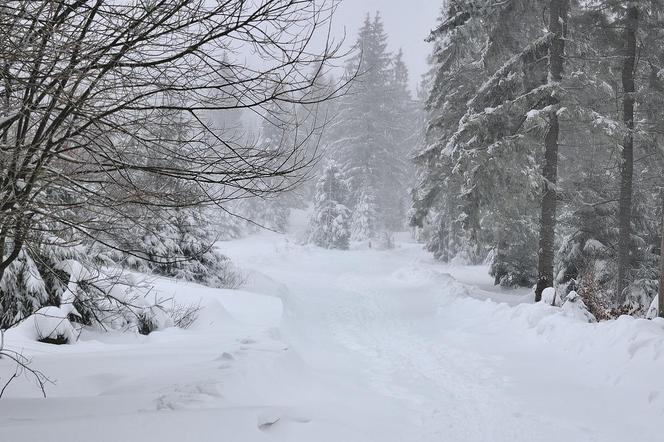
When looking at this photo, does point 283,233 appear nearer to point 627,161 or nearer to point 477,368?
point 477,368

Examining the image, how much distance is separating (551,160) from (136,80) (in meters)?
11.2

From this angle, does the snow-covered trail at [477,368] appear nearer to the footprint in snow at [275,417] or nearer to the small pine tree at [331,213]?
the footprint in snow at [275,417]

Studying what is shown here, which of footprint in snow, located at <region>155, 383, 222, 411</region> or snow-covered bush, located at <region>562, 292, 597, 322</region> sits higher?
snow-covered bush, located at <region>562, 292, 597, 322</region>

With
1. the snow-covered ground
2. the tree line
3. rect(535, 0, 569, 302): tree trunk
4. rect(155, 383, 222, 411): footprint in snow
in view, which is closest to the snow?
the tree line

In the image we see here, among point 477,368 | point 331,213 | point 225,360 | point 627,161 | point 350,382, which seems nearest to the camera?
point 225,360

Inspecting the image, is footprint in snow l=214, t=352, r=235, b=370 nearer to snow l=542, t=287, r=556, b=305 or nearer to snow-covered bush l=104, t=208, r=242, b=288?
snow-covered bush l=104, t=208, r=242, b=288

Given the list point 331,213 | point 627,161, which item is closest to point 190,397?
point 627,161

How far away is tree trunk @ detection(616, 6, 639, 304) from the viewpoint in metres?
12.5

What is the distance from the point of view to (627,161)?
41.6 ft

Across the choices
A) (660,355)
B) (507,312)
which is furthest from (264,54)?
(507,312)

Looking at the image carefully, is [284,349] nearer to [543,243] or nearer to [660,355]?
[660,355]

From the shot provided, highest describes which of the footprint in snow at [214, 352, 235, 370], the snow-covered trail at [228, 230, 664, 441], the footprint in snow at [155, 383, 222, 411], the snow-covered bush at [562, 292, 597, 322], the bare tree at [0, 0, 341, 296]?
the bare tree at [0, 0, 341, 296]

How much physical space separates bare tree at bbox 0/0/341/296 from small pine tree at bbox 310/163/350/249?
108ft

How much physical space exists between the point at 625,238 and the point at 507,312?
5266 millimetres
